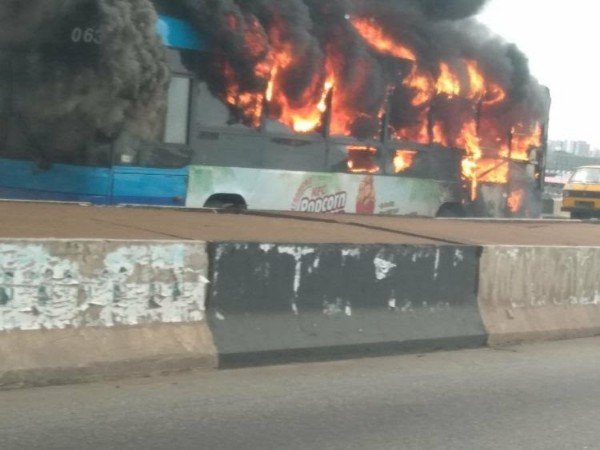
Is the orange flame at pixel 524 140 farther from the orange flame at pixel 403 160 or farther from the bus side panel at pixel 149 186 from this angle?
the bus side panel at pixel 149 186

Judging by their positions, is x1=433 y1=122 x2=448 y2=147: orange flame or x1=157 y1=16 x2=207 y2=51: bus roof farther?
x1=433 y1=122 x2=448 y2=147: orange flame

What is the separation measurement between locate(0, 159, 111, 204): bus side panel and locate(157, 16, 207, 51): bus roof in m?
2.18

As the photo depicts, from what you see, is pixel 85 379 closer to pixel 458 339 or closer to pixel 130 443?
pixel 130 443

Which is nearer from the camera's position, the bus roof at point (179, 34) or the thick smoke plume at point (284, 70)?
the thick smoke plume at point (284, 70)

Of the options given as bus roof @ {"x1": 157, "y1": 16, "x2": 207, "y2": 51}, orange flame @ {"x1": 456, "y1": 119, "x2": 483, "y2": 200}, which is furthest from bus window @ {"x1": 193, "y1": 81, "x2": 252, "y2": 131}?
orange flame @ {"x1": 456, "y1": 119, "x2": 483, "y2": 200}

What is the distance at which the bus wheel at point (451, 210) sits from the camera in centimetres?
1952

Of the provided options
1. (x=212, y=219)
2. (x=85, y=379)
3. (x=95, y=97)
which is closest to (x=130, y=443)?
(x=85, y=379)

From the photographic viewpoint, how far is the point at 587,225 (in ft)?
51.6

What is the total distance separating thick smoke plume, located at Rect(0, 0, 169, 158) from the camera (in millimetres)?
13969

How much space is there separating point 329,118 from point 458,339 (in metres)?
8.15

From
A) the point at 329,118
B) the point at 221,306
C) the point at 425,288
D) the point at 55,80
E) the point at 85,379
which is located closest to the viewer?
the point at 85,379

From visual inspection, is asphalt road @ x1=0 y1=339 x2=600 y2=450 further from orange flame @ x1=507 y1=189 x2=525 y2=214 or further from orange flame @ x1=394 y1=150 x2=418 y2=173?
orange flame @ x1=507 y1=189 x2=525 y2=214

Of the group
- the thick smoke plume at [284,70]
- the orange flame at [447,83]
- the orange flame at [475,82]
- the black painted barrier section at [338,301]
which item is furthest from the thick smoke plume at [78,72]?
the orange flame at [475,82]

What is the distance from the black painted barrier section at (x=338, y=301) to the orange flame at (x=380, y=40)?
996 centimetres
